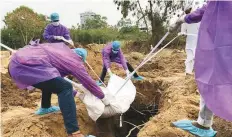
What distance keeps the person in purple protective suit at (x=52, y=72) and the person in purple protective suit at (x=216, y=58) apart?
1.30 metres

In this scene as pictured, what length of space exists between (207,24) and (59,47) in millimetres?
1699

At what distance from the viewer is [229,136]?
377 centimetres

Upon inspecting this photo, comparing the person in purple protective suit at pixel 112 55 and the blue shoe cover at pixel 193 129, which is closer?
the blue shoe cover at pixel 193 129

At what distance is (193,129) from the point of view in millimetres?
3697

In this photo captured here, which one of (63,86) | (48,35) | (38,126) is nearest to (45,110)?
(38,126)

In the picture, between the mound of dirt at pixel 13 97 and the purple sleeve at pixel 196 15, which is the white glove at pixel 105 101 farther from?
the mound of dirt at pixel 13 97

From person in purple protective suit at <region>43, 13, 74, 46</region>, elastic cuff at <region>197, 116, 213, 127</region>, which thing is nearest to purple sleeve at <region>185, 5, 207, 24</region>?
elastic cuff at <region>197, 116, 213, 127</region>

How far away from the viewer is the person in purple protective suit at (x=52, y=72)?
3.48 m

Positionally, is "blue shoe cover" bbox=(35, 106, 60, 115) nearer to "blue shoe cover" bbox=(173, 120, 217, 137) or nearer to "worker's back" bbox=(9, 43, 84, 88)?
"worker's back" bbox=(9, 43, 84, 88)

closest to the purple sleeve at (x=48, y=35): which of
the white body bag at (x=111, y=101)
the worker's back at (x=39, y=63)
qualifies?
the white body bag at (x=111, y=101)

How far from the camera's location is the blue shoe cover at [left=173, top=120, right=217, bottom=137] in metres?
3.62

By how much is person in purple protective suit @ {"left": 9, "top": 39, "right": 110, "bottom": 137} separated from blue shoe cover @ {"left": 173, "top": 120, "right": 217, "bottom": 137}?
3.86 ft

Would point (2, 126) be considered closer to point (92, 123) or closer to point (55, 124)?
point (55, 124)

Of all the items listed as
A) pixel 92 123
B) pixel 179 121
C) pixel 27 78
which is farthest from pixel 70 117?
pixel 92 123
